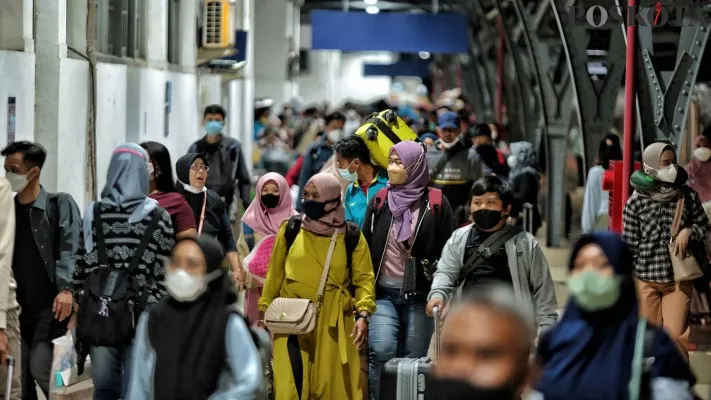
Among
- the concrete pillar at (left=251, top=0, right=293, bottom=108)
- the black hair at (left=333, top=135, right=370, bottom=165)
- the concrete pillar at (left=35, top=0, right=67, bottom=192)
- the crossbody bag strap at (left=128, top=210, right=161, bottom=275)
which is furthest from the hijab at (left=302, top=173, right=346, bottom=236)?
the concrete pillar at (left=251, top=0, right=293, bottom=108)

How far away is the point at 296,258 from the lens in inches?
321

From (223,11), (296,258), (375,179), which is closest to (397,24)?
(223,11)

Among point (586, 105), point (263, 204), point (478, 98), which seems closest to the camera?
point (263, 204)

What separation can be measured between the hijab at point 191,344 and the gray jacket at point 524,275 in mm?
2129

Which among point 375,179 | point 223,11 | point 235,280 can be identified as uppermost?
point 223,11

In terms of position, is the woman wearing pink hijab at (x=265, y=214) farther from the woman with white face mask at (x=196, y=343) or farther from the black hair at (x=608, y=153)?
the black hair at (x=608, y=153)

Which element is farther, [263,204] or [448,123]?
[448,123]

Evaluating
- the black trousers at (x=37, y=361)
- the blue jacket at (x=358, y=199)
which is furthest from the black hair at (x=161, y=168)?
the black trousers at (x=37, y=361)

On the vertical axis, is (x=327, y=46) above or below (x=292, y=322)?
above

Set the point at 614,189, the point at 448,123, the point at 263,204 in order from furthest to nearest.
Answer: the point at 448,123 → the point at 614,189 → the point at 263,204

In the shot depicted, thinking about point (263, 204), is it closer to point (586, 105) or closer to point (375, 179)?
point (375, 179)

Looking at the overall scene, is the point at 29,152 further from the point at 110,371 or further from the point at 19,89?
the point at 19,89

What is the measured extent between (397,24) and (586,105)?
1332cm

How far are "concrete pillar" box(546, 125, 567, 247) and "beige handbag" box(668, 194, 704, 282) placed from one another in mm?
10951
